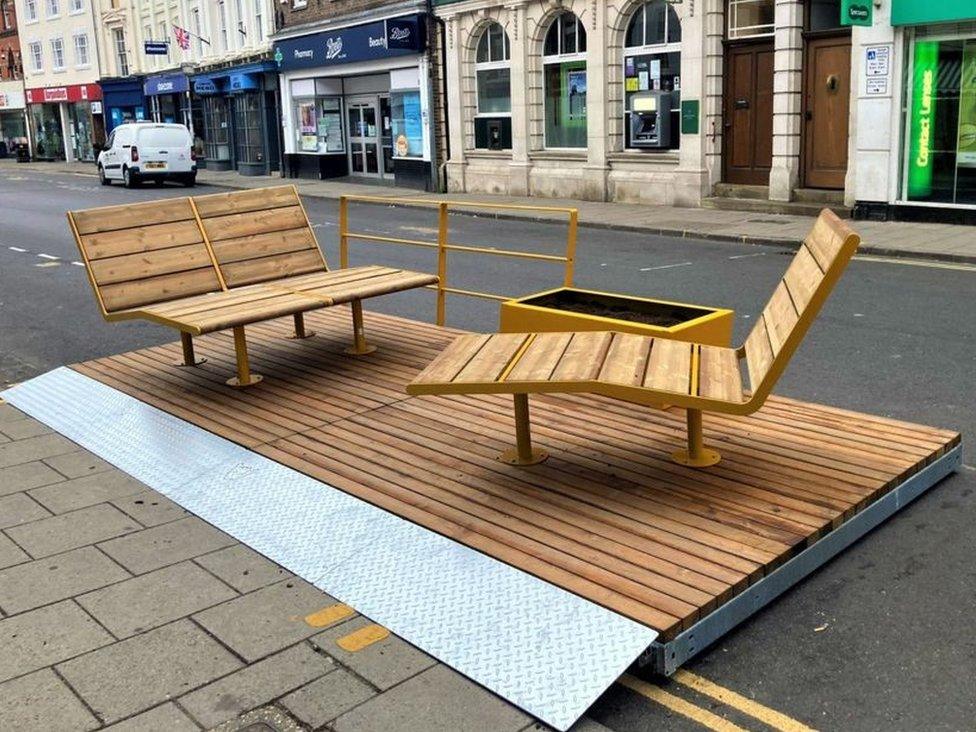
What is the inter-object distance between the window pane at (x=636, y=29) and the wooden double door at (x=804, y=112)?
2190mm

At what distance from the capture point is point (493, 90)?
81.7 ft

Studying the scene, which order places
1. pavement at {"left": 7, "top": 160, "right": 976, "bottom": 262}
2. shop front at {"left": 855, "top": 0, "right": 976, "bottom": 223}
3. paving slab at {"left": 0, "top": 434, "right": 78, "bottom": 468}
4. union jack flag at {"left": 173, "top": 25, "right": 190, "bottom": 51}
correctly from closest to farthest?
paving slab at {"left": 0, "top": 434, "right": 78, "bottom": 468}, pavement at {"left": 7, "top": 160, "right": 976, "bottom": 262}, shop front at {"left": 855, "top": 0, "right": 976, "bottom": 223}, union jack flag at {"left": 173, "top": 25, "right": 190, "bottom": 51}

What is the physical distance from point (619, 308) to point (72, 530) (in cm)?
348

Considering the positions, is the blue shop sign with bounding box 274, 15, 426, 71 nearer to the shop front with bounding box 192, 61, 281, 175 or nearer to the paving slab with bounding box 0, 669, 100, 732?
the shop front with bounding box 192, 61, 281, 175

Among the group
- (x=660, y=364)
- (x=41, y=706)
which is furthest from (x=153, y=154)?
(x=41, y=706)

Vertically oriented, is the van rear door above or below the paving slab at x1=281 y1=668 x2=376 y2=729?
above

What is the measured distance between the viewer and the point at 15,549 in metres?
4.56

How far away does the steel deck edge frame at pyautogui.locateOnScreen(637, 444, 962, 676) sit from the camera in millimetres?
3422

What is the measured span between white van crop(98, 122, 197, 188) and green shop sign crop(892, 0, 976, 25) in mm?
22415

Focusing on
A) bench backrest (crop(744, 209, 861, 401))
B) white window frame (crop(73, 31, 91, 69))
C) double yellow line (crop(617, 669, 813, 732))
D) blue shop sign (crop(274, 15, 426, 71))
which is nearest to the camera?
double yellow line (crop(617, 669, 813, 732))

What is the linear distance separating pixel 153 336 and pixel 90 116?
45.5 metres

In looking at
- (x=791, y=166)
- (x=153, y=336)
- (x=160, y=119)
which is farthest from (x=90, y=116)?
(x=153, y=336)

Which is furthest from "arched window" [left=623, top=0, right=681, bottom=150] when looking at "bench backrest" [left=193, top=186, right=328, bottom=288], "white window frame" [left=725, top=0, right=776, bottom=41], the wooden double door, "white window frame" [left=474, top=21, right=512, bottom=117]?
"bench backrest" [left=193, top=186, right=328, bottom=288]

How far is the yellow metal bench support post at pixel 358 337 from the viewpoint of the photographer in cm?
724
